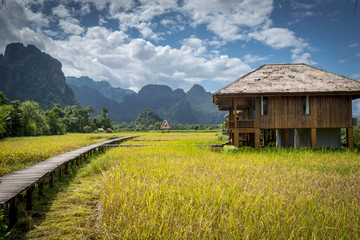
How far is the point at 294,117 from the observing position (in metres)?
10.7

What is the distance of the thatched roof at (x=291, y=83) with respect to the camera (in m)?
10.2

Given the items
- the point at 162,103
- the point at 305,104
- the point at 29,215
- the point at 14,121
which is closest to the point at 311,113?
the point at 305,104

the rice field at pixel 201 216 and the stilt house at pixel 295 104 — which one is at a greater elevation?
the stilt house at pixel 295 104

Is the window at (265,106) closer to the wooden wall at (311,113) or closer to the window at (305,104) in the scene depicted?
the wooden wall at (311,113)

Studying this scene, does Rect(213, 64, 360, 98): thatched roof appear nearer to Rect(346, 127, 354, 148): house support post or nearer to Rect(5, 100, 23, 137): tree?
Rect(346, 127, 354, 148): house support post

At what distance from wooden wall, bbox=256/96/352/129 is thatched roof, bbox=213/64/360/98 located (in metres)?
0.63

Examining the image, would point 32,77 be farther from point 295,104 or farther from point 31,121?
point 295,104

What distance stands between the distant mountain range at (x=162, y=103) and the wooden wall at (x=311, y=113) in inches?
5030

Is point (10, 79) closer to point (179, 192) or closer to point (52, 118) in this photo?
point (52, 118)

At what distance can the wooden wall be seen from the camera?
1059 cm

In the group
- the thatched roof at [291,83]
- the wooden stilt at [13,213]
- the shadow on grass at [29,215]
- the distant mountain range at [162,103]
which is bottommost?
the shadow on grass at [29,215]

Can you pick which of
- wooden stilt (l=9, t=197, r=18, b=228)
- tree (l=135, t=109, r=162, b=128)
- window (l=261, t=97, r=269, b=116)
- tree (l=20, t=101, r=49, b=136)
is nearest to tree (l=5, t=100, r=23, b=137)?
tree (l=20, t=101, r=49, b=136)

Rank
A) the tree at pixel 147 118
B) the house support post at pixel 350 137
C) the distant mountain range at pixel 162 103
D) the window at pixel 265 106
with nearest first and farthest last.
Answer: the house support post at pixel 350 137
the window at pixel 265 106
the tree at pixel 147 118
the distant mountain range at pixel 162 103

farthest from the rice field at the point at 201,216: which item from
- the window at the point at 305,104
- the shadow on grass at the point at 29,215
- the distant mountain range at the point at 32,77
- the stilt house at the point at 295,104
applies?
the distant mountain range at the point at 32,77
